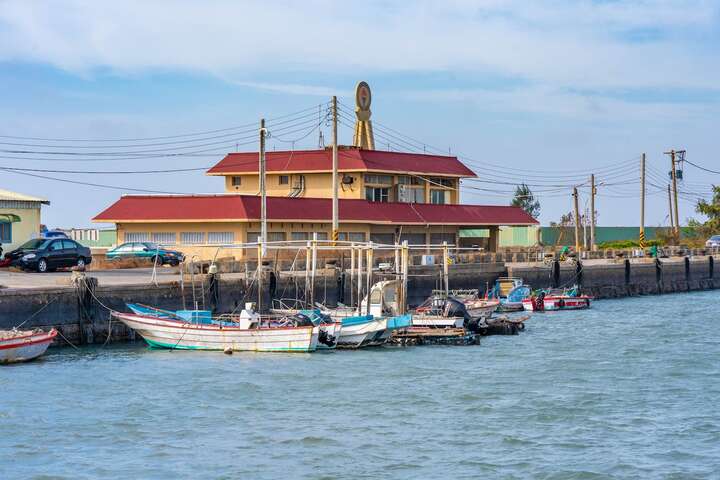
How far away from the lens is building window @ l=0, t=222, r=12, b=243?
185ft

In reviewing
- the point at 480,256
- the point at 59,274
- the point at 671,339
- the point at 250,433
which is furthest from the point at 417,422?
the point at 480,256

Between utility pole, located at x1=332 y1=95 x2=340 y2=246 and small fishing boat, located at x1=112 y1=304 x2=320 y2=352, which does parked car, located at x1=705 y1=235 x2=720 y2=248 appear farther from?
small fishing boat, located at x1=112 y1=304 x2=320 y2=352

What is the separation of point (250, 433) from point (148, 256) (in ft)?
123

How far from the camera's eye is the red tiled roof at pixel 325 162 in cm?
7625

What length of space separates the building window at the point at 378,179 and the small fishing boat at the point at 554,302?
16777mm

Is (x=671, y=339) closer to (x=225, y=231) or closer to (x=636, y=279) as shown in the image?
(x=225, y=231)

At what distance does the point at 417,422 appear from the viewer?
92.5 ft

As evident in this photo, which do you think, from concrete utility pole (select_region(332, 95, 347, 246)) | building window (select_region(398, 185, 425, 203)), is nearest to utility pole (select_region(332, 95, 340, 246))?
concrete utility pole (select_region(332, 95, 347, 246))

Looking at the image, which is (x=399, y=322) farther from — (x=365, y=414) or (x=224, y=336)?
(x=365, y=414)

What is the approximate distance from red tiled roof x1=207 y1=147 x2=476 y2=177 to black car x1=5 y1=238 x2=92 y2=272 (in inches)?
920

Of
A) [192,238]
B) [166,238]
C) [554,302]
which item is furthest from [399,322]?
[166,238]

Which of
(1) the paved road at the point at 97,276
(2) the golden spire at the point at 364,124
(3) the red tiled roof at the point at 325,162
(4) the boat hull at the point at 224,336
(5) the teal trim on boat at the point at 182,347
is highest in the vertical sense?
(2) the golden spire at the point at 364,124

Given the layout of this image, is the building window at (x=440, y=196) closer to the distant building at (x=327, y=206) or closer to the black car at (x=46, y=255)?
the distant building at (x=327, y=206)

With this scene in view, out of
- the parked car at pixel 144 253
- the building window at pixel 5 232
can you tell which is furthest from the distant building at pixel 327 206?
the building window at pixel 5 232
